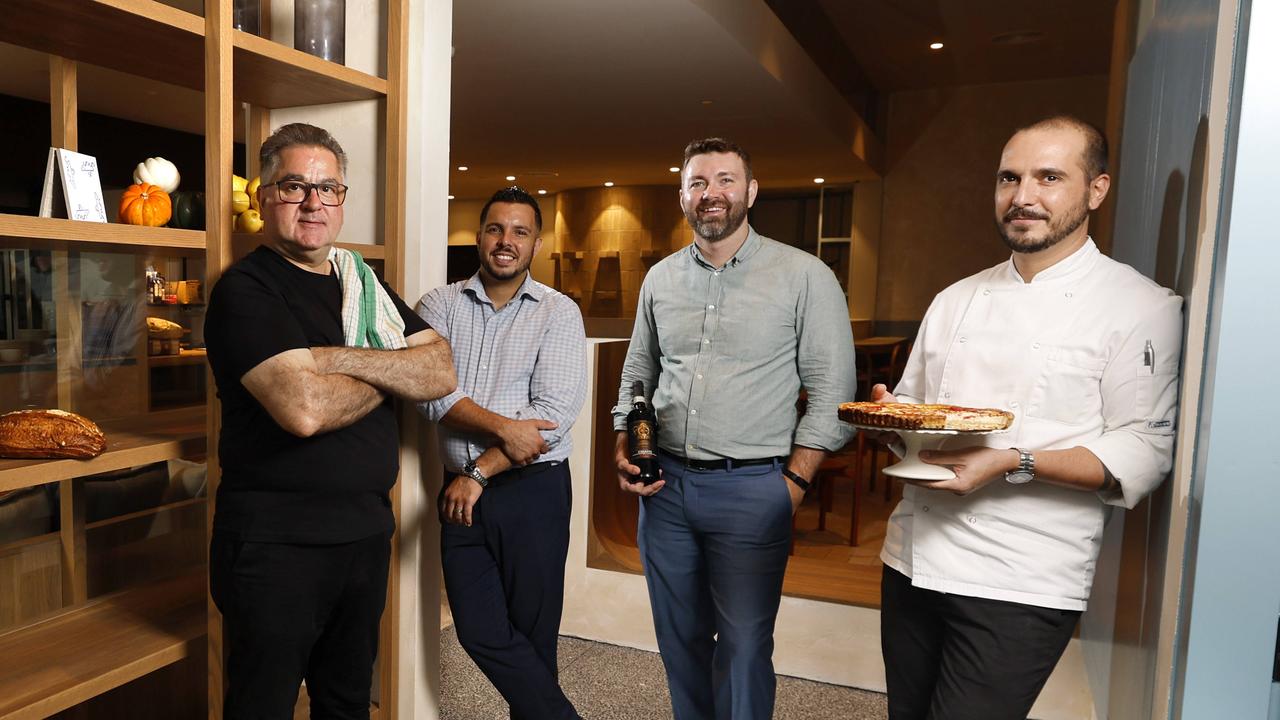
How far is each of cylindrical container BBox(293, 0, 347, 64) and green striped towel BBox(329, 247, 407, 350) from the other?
0.56 meters

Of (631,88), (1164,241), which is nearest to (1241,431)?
(1164,241)

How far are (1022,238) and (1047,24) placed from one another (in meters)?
6.31

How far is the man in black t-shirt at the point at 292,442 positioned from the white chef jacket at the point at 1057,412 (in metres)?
1.10

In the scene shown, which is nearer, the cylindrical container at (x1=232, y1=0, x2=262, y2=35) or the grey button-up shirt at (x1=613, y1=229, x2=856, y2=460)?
the cylindrical container at (x1=232, y1=0, x2=262, y2=35)

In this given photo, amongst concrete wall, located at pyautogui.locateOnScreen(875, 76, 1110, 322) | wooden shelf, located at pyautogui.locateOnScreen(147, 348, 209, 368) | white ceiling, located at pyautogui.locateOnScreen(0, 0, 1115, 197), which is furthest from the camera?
concrete wall, located at pyautogui.locateOnScreen(875, 76, 1110, 322)

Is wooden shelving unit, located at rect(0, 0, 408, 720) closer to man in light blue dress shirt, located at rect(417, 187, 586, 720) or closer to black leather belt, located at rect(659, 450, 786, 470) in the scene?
man in light blue dress shirt, located at rect(417, 187, 586, 720)

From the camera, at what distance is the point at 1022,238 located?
1369 mm

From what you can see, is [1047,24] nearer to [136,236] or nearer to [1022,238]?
[1022,238]

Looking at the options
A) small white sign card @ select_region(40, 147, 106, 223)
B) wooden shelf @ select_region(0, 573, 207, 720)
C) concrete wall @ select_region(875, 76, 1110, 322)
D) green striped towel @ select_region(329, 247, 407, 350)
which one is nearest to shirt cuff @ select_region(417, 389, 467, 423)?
green striped towel @ select_region(329, 247, 407, 350)

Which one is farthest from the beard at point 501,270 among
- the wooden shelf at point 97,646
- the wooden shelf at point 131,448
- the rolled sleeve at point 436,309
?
the wooden shelf at point 97,646

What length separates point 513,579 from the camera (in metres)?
2.13

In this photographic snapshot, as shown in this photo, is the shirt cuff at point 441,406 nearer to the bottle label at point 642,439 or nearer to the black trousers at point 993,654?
the bottle label at point 642,439

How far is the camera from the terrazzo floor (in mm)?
2703

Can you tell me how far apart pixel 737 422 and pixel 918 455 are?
71 centimetres
